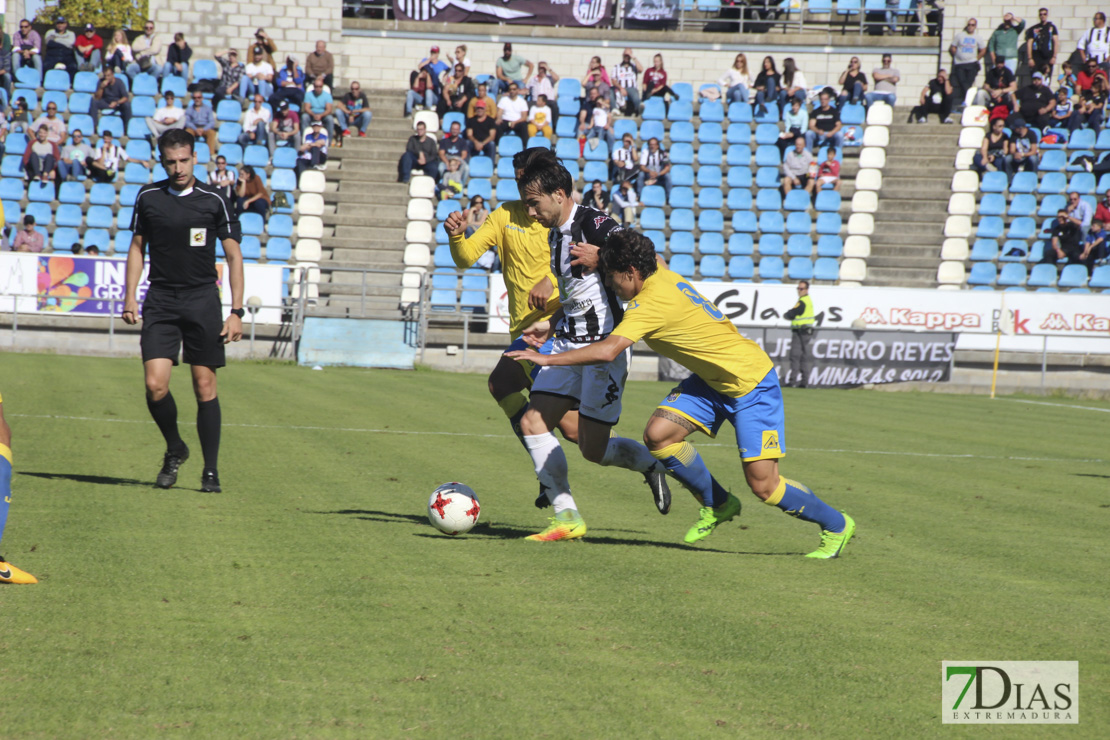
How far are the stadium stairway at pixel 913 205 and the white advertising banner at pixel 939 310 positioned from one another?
2838 mm

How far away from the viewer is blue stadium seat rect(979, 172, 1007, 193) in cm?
2647

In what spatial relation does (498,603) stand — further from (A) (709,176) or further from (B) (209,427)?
(A) (709,176)

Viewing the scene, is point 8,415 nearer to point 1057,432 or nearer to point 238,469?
point 238,469

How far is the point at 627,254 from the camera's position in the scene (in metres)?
5.55

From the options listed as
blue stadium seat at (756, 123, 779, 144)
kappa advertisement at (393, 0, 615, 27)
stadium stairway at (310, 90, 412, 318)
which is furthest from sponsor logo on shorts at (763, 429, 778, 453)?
kappa advertisement at (393, 0, 615, 27)

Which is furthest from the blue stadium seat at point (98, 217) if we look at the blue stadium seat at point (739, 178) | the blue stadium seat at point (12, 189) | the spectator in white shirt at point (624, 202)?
the blue stadium seat at point (739, 178)

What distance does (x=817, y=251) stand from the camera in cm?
2603

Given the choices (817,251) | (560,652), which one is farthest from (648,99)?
(560,652)

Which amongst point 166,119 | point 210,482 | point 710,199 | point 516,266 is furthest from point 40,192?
point 516,266

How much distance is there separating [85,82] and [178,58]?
230 centimetres

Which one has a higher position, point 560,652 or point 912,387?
point 560,652

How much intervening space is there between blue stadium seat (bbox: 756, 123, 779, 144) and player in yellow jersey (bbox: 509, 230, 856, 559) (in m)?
22.8

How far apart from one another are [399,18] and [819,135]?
12031mm

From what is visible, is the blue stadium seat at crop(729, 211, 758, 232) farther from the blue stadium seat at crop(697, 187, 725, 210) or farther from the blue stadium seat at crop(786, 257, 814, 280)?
the blue stadium seat at crop(786, 257, 814, 280)
